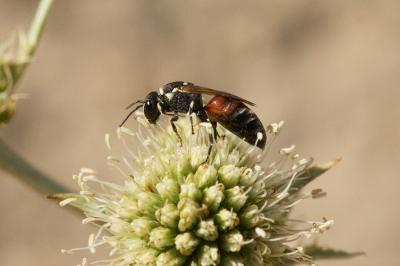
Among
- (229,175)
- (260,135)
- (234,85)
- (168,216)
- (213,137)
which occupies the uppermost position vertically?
(234,85)

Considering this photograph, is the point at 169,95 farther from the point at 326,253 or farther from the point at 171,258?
the point at 326,253

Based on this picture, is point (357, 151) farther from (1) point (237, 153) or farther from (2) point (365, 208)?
(1) point (237, 153)

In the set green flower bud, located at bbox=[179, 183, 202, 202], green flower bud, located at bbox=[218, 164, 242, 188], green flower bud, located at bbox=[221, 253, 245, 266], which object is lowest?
green flower bud, located at bbox=[221, 253, 245, 266]

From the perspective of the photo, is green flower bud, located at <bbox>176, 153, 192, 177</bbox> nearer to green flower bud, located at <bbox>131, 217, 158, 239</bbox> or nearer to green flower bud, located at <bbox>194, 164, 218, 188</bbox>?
green flower bud, located at <bbox>194, 164, 218, 188</bbox>

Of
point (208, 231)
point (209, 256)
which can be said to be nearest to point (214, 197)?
point (208, 231)

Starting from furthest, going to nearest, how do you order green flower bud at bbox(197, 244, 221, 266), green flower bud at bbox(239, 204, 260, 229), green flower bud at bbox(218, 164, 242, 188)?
green flower bud at bbox(218, 164, 242, 188)
green flower bud at bbox(239, 204, 260, 229)
green flower bud at bbox(197, 244, 221, 266)

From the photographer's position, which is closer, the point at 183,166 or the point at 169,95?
the point at 183,166

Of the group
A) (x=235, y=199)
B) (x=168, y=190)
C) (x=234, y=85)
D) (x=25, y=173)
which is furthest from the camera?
(x=234, y=85)

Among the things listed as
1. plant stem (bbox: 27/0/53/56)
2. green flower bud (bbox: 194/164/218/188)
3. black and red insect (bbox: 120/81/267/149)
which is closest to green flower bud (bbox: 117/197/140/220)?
green flower bud (bbox: 194/164/218/188)

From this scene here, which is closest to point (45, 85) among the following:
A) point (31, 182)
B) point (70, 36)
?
point (70, 36)
